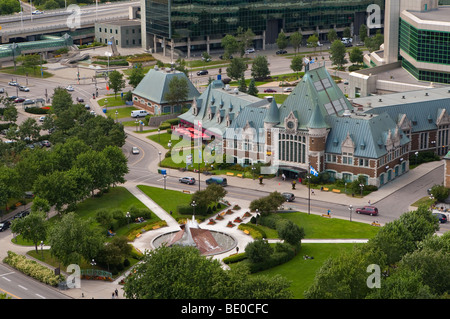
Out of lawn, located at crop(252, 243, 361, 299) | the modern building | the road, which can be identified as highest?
the modern building

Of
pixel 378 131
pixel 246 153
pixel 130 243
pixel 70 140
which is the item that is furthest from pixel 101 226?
pixel 378 131

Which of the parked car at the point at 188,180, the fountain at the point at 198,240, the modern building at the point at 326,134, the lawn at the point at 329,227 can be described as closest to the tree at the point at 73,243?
the fountain at the point at 198,240

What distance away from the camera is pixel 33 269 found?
124 m

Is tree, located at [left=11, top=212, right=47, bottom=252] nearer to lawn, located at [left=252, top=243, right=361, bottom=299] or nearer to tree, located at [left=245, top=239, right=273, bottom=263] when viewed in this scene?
tree, located at [left=245, top=239, right=273, bottom=263]

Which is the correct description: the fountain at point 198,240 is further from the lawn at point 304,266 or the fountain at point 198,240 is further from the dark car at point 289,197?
Answer: the dark car at point 289,197

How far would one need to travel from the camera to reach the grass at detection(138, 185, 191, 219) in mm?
152875

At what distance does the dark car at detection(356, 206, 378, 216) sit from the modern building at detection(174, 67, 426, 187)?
505 inches

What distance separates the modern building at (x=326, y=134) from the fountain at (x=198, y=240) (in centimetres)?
3401

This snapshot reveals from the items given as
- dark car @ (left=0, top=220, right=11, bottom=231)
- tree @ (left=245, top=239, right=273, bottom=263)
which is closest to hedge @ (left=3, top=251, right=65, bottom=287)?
dark car @ (left=0, top=220, right=11, bottom=231)

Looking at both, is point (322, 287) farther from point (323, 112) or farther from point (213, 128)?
point (213, 128)

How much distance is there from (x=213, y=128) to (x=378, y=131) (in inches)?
1574

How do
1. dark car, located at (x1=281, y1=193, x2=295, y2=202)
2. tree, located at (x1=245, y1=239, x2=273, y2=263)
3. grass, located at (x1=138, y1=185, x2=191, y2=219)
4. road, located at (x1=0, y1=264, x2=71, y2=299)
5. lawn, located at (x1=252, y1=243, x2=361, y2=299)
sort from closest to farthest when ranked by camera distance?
road, located at (x1=0, y1=264, x2=71, y2=299) → lawn, located at (x1=252, y1=243, x2=361, y2=299) → tree, located at (x1=245, y1=239, x2=273, y2=263) → grass, located at (x1=138, y1=185, x2=191, y2=219) → dark car, located at (x1=281, y1=193, x2=295, y2=202)

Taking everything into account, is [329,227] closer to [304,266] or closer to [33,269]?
[304,266]

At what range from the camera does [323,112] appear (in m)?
166
